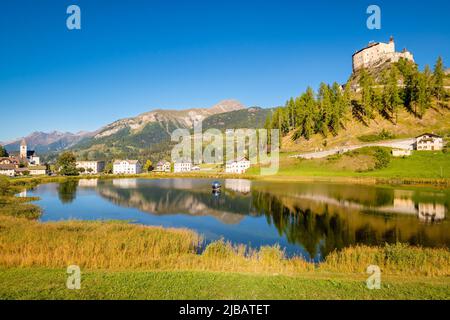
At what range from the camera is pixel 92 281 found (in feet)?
50.8

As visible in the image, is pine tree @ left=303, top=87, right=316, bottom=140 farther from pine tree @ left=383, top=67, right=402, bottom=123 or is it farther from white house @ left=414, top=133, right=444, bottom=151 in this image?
white house @ left=414, top=133, right=444, bottom=151

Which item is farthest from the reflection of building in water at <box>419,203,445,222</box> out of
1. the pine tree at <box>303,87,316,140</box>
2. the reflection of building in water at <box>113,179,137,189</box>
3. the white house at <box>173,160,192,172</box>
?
the white house at <box>173,160,192,172</box>

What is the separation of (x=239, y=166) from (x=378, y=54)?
120673 mm

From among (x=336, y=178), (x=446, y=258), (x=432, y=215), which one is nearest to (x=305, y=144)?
(x=336, y=178)

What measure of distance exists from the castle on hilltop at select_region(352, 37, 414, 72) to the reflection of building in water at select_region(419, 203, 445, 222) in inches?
6070

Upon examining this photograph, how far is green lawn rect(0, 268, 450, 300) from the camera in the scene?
13.9m

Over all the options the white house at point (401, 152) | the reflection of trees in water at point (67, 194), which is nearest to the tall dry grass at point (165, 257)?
the reflection of trees in water at point (67, 194)

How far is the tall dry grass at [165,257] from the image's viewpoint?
19859 millimetres

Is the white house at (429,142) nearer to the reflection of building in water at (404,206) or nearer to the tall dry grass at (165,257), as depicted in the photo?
the reflection of building in water at (404,206)

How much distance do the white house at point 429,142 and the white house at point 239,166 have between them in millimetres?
Answer: 57184
